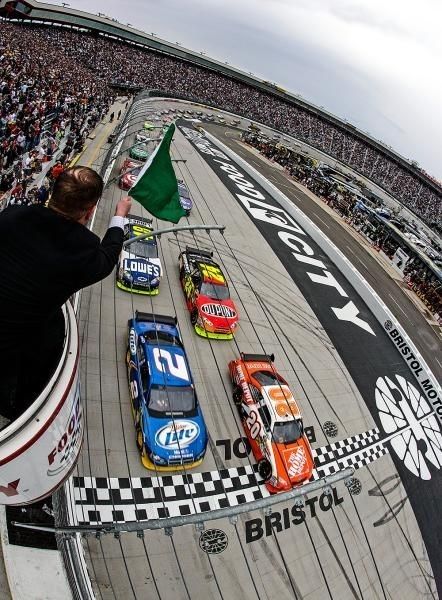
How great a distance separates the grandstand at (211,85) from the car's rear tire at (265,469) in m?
50.8

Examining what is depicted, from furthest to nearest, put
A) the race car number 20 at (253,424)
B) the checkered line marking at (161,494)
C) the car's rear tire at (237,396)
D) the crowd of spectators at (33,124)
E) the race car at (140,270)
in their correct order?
the crowd of spectators at (33,124)
the race car at (140,270)
the car's rear tire at (237,396)
the race car number 20 at (253,424)
the checkered line marking at (161,494)

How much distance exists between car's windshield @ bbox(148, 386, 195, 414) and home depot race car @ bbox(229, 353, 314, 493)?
5.67ft

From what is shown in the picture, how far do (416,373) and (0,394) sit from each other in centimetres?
1707

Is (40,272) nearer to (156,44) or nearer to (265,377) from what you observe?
(265,377)

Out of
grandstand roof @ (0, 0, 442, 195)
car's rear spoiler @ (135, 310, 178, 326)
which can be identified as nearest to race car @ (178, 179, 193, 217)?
car's rear spoiler @ (135, 310, 178, 326)

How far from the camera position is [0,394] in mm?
2172

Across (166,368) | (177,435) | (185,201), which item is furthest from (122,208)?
(185,201)

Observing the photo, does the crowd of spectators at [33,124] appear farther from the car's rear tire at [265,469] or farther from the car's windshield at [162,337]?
the car's rear tire at [265,469]

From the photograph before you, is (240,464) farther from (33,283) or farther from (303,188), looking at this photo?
(303,188)

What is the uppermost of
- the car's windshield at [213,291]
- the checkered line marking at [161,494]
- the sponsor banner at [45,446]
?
the car's windshield at [213,291]

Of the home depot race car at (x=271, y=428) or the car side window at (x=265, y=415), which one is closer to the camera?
the home depot race car at (x=271, y=428)

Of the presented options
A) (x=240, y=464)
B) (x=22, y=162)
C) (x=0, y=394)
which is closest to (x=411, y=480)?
(x=240, y=464)

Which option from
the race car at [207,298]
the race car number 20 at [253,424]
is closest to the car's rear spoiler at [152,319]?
the race car at [207,298]

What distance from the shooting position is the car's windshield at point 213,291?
39.7ft
